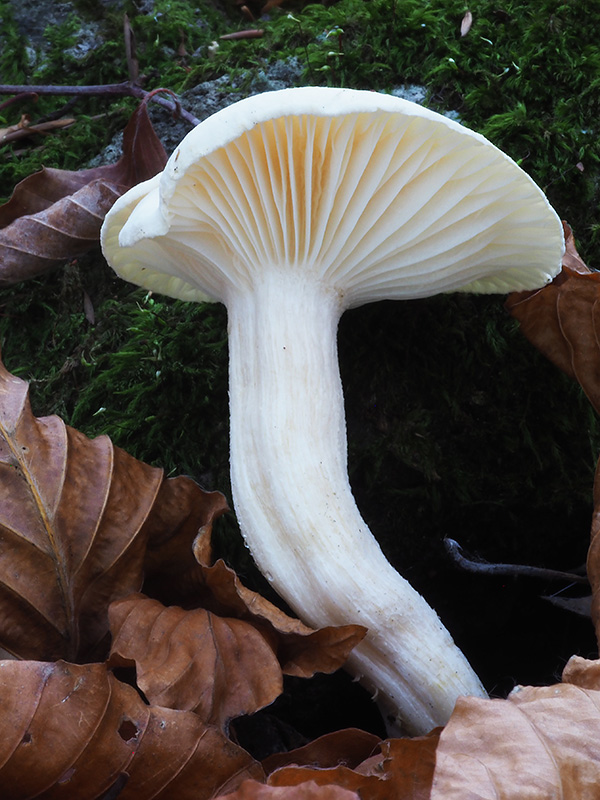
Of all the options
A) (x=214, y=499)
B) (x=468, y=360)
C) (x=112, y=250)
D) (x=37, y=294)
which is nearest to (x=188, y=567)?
(x=214, y=499)

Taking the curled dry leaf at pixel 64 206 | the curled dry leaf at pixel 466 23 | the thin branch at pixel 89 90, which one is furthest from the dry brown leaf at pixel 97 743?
the curled dry leaf at pixel 466 23

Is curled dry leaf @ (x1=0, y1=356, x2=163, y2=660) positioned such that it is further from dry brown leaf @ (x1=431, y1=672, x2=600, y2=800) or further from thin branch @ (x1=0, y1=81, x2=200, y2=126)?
thin branch @ (x1=0, y1=81, x2=200, y2=126)

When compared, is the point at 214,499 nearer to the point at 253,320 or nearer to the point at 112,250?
the point at 253,320

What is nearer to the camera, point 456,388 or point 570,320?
point 570,320

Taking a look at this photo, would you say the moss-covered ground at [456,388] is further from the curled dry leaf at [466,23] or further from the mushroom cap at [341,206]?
the mushroom cap at [341,206]

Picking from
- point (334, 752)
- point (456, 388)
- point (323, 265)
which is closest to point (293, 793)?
point (334, 752)

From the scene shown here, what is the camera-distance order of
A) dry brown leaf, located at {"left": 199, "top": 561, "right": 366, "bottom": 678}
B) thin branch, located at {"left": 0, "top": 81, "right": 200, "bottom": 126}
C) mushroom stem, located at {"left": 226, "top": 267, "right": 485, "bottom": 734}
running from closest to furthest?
dry brown leaf, located at {"left": 199, "top": 561, "right": 366, "bottom": 678}, mushroom stem, located at {"left": 226, "top": 267, "right": 485, "bottom": 734}, thin branch, located at {"left": 0, "top": 81, "right": 200, "bottom": 126}

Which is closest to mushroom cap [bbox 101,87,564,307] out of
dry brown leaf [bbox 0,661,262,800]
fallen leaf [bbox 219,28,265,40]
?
dry brown leaf [bbox 0,661,262,800]

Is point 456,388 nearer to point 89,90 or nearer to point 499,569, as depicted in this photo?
point 499,569
